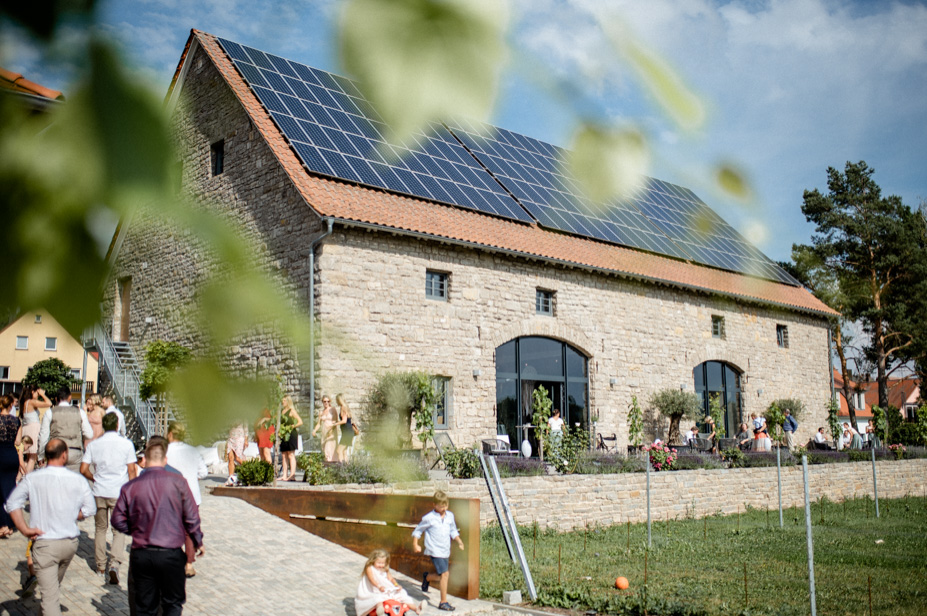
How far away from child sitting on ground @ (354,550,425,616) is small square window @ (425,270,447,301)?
6452 mm

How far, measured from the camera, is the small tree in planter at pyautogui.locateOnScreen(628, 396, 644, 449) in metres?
19.6

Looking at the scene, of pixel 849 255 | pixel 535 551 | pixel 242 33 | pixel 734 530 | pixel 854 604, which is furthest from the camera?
pixel 734 530

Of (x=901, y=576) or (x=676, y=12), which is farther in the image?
(x=901, y=576)

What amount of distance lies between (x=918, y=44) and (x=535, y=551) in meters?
11.7

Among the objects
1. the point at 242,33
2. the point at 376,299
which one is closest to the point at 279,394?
the point at 242,33

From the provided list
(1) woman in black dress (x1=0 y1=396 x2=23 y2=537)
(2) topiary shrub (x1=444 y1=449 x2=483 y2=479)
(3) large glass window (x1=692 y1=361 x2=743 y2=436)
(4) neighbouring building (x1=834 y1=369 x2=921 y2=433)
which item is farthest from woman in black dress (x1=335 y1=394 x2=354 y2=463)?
(4) neighbouring building (x1=834 y1=369 x2=921 y2=433)

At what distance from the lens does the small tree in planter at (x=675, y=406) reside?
1898cm

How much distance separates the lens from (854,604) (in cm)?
898

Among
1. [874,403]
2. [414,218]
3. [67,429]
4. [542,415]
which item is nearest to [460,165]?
[414,218]

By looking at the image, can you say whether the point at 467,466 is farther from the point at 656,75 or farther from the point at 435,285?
the point at 656,75

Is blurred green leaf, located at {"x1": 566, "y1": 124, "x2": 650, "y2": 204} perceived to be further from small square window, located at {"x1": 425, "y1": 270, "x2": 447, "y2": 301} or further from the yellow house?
small square window, located at {"x1": 425, "y1": 270, "x2": 447, "y2": 301}

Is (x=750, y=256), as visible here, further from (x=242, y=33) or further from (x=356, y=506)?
(x=356, y=506)

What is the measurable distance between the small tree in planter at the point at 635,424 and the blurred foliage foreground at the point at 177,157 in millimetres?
19181

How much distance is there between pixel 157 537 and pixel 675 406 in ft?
53.3
